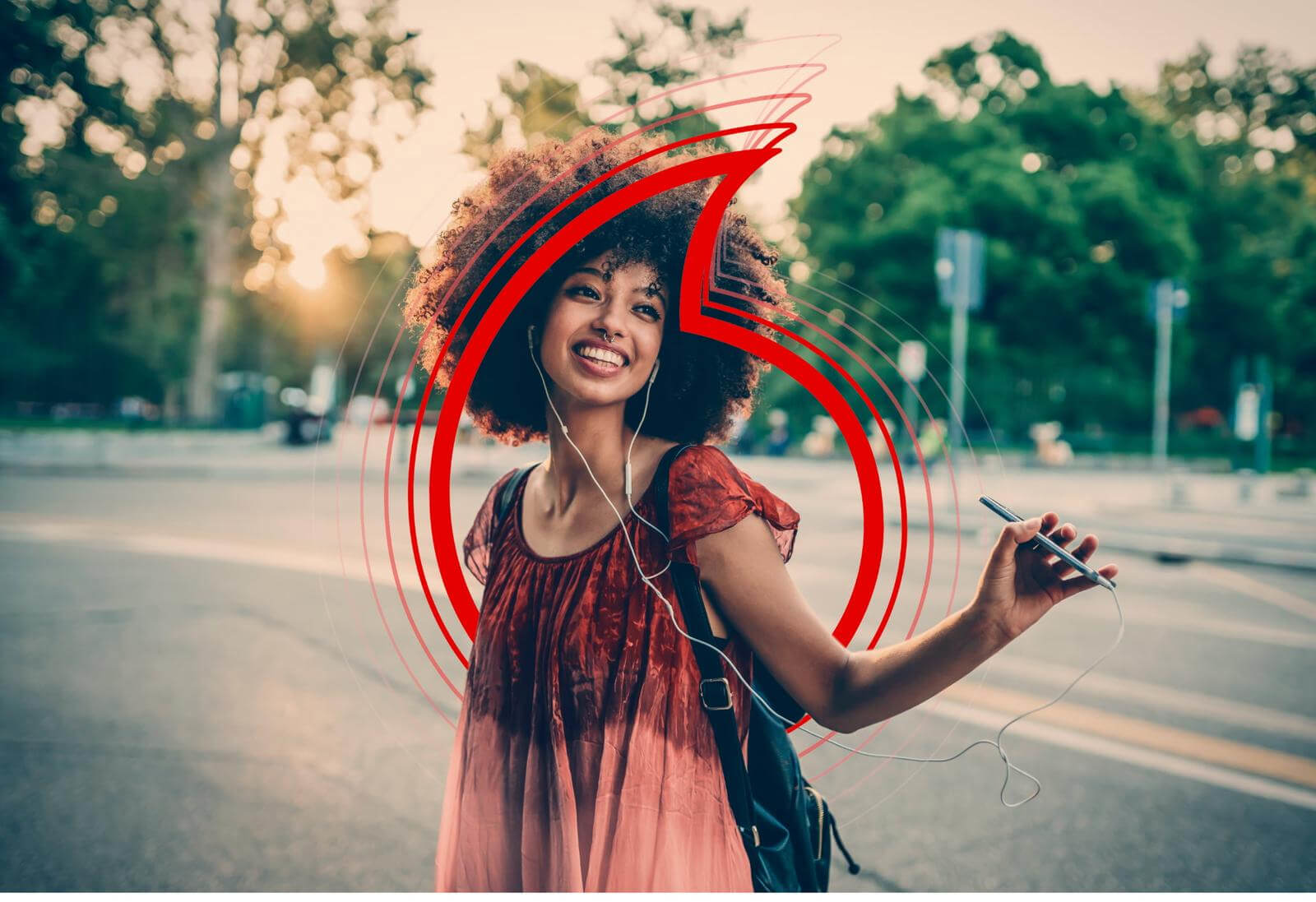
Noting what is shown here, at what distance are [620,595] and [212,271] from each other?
2183 centimetres

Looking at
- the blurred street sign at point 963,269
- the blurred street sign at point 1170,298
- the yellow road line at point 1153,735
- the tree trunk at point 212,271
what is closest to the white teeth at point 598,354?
the blurred street sign at point 963,269

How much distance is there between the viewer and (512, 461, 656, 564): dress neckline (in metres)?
1.11

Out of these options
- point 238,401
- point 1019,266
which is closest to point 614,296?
point 1019,266

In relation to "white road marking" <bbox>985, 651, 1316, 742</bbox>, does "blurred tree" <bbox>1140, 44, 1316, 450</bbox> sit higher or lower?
higher

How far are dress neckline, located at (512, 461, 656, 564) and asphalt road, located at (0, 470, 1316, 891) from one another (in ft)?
0.66

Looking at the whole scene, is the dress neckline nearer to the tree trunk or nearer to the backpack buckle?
the backpack buckle

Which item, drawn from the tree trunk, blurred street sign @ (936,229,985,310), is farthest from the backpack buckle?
the tree trunk

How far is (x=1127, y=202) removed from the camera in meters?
6.91

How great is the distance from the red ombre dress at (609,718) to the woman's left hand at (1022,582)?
0.25 m

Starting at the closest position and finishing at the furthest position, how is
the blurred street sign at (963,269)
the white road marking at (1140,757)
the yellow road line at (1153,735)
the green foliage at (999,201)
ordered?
the blurred street sign at (963,269)
the green foliage at (999,201)
the white road marking at (1140,757)
the yellow road line at (1153,735)

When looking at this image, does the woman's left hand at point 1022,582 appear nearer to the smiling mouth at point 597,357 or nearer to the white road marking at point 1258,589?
the smiling mouth at point 597,357

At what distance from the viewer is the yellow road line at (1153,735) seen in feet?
12.7

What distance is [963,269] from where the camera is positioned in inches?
74.7

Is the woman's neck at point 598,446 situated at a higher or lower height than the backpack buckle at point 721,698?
higher
